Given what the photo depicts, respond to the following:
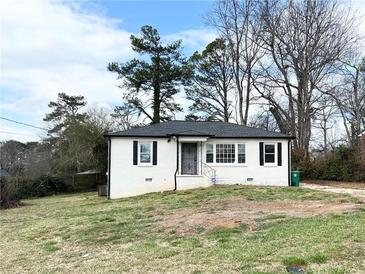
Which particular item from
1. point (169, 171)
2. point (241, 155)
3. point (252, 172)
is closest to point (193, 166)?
point (169, 171)

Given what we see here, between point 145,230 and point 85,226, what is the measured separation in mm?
2343

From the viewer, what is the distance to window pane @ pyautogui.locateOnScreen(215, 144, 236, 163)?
73.1 feet

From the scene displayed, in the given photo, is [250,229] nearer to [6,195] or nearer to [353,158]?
[6,195]

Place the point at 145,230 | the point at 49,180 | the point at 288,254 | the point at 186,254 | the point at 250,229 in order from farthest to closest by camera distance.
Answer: the point at 49,180 → the point at 145,230 → the point at 250,229 → the point at 186,254 → the point at 288,254

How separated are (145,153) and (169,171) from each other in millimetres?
1602

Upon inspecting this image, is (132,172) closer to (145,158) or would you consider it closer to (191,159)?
(145,158)

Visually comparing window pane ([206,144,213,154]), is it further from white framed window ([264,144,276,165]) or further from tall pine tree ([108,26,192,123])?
tall pine tree ([108,26,192,123])

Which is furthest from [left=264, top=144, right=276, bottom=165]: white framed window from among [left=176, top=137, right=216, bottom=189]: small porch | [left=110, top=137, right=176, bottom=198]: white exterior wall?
[left=110, top=137, right=176, bottom=198]: white exterior wall

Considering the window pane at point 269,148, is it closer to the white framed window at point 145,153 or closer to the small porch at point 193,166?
the small porch at point 193,166

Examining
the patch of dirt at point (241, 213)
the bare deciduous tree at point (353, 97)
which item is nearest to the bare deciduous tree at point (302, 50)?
the bare deciduous tree at point (353, 97)

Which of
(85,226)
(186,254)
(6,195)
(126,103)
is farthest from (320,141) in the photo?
(186,254)

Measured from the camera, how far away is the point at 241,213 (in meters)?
11.0

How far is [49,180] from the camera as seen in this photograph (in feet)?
100

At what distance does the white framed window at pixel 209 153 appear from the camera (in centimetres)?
2233
